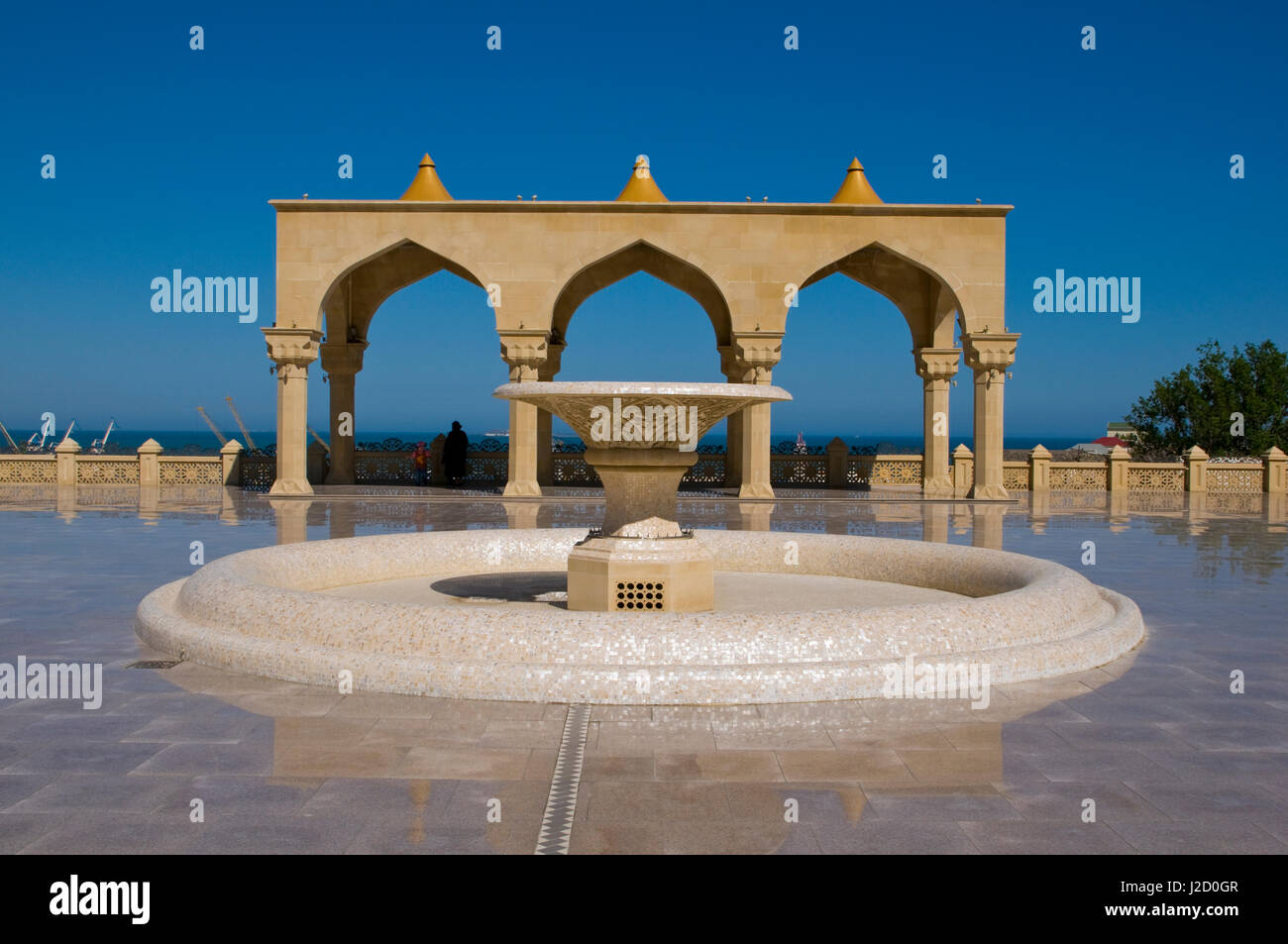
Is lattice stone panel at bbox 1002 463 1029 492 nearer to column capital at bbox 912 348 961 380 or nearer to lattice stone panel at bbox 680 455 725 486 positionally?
column capital at bbox 912 348 961 380

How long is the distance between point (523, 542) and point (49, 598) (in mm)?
3535

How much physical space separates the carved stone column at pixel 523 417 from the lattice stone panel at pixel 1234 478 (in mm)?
15787

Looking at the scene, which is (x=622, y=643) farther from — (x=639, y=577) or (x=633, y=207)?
(x=633, y=207)

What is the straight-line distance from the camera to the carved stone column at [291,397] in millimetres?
18969

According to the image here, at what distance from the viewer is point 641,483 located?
21.4 feet

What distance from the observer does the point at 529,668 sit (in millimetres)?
4637

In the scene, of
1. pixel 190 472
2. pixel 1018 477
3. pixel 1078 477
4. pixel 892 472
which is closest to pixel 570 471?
pixel 892 472

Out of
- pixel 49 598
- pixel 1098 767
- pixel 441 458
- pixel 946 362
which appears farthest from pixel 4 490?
pixel 1098 767

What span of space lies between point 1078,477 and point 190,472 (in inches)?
783

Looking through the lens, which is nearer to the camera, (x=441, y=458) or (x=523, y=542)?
(x=523, y=542)

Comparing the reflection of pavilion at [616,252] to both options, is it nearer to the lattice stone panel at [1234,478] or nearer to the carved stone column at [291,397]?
the carved stone column at [291,397]
